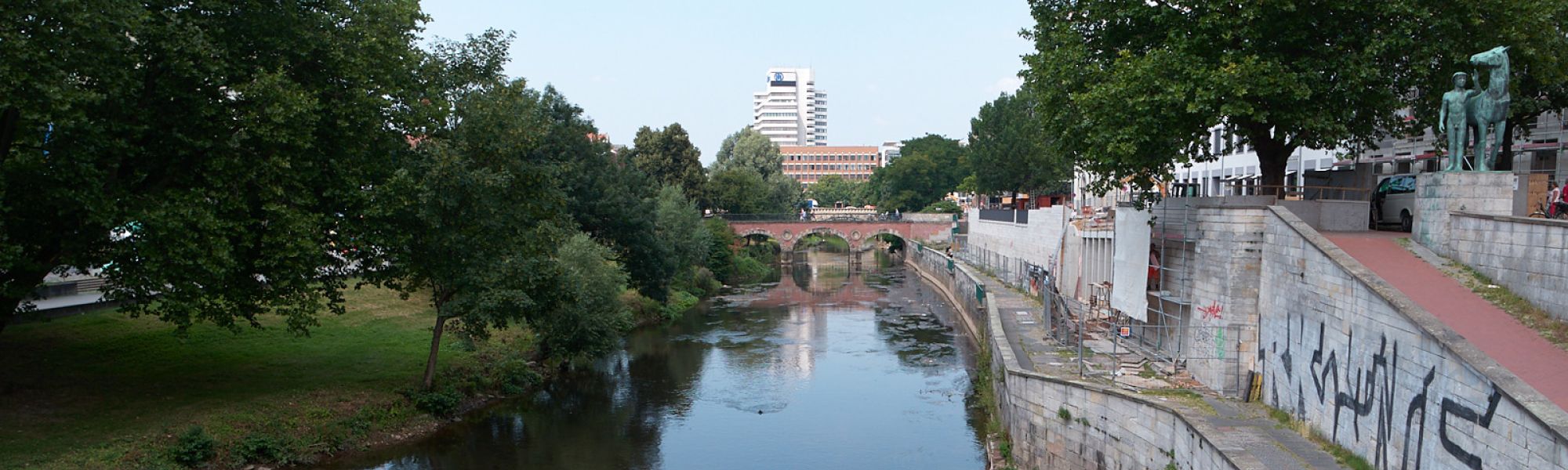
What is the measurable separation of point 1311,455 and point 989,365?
49.0 feet

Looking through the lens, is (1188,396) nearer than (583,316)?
Yes

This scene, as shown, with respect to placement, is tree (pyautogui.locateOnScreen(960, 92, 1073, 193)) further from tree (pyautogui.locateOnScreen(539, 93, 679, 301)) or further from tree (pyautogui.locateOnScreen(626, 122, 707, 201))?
tree (pyautogui.locateOnScreen(539, 93, 679, 301))

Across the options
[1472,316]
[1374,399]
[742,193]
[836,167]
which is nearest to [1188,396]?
[1374,399]

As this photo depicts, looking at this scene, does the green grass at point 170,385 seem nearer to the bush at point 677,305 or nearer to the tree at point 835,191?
the bush at point 677,305

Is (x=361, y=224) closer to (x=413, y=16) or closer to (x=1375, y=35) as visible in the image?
(x=413, y=16)

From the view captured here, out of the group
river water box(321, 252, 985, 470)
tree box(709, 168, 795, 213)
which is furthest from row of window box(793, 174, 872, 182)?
river water box(321, 252, 985, 470)

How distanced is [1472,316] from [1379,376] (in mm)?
1319

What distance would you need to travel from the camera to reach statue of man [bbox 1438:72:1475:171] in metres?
15.0

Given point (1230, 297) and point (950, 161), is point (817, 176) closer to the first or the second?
point (950, 161)

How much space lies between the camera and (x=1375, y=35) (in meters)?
17.8

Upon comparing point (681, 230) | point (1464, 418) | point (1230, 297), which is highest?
point (1230, 297)

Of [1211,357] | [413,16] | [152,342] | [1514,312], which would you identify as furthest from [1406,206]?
[152,342]

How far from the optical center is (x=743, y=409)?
2742 centimetres

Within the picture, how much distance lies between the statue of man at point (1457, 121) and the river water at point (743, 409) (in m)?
11.0
